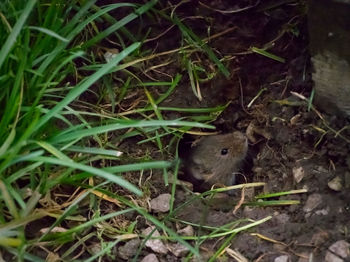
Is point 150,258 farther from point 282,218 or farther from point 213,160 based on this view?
point 213,160

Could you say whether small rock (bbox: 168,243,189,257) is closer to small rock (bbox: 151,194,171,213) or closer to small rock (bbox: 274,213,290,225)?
small rock (bbox: 151,194,171,213)

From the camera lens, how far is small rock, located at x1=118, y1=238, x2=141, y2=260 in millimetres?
2643

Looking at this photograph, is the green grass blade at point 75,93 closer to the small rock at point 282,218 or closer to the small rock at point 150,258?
the small rock at point 150,258

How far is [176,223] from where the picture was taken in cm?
276

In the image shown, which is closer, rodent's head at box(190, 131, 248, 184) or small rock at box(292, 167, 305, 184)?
small rock at box(292, 167, 305, 184)

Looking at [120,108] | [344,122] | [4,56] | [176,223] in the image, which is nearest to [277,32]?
[344,122]

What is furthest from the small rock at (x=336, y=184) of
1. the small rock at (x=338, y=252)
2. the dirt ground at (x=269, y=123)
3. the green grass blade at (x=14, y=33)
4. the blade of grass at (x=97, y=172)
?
the green grass blade at (x=14, y=33)

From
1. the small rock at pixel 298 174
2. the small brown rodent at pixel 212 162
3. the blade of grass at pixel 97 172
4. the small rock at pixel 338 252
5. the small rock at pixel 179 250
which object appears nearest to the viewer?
the blade of grass at pixel 97 172

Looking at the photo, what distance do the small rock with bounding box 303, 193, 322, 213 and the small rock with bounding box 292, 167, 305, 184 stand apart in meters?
0.10

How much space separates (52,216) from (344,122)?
115 cm

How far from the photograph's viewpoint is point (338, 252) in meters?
2.55

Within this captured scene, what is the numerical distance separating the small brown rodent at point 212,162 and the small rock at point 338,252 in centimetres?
88

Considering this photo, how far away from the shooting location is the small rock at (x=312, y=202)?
2.76 metres

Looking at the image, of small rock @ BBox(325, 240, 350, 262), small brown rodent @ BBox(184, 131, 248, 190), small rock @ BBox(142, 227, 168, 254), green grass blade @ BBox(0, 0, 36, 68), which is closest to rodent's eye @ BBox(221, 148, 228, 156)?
small brown rodent @ BBox(184, 131, 248, 190)
